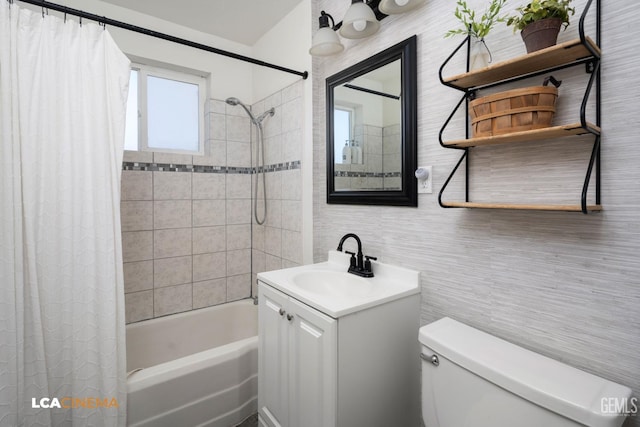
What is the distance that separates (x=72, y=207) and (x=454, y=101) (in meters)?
1.71

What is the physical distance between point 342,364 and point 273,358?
1.59ft

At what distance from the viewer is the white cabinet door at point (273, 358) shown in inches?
51.8

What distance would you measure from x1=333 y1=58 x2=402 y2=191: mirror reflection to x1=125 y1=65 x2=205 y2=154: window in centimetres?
136

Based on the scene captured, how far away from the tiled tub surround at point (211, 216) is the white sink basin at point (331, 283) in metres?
0.55

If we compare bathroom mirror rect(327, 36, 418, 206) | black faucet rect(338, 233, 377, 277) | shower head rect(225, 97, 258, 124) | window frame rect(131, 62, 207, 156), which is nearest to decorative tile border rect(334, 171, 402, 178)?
bathroom mirror rect(327, 36, 418, 206)

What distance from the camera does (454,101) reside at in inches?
46.9

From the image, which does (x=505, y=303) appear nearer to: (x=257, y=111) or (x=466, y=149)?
(x=466, y=149)

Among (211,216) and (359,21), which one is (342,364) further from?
(211,216)

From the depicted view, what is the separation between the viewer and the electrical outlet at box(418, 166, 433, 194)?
1.27m

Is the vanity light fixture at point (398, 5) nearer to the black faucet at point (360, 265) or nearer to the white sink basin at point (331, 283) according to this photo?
the black faucet at point (360, 265)

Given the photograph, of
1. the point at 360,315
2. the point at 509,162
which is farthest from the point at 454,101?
the point at 360,315

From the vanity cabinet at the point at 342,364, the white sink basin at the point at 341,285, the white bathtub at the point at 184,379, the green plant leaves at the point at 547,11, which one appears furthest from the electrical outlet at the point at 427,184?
the white bathtub at the point at 184,379

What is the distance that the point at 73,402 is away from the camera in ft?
4.37

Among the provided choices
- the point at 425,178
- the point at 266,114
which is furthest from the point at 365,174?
the point at 266,114
